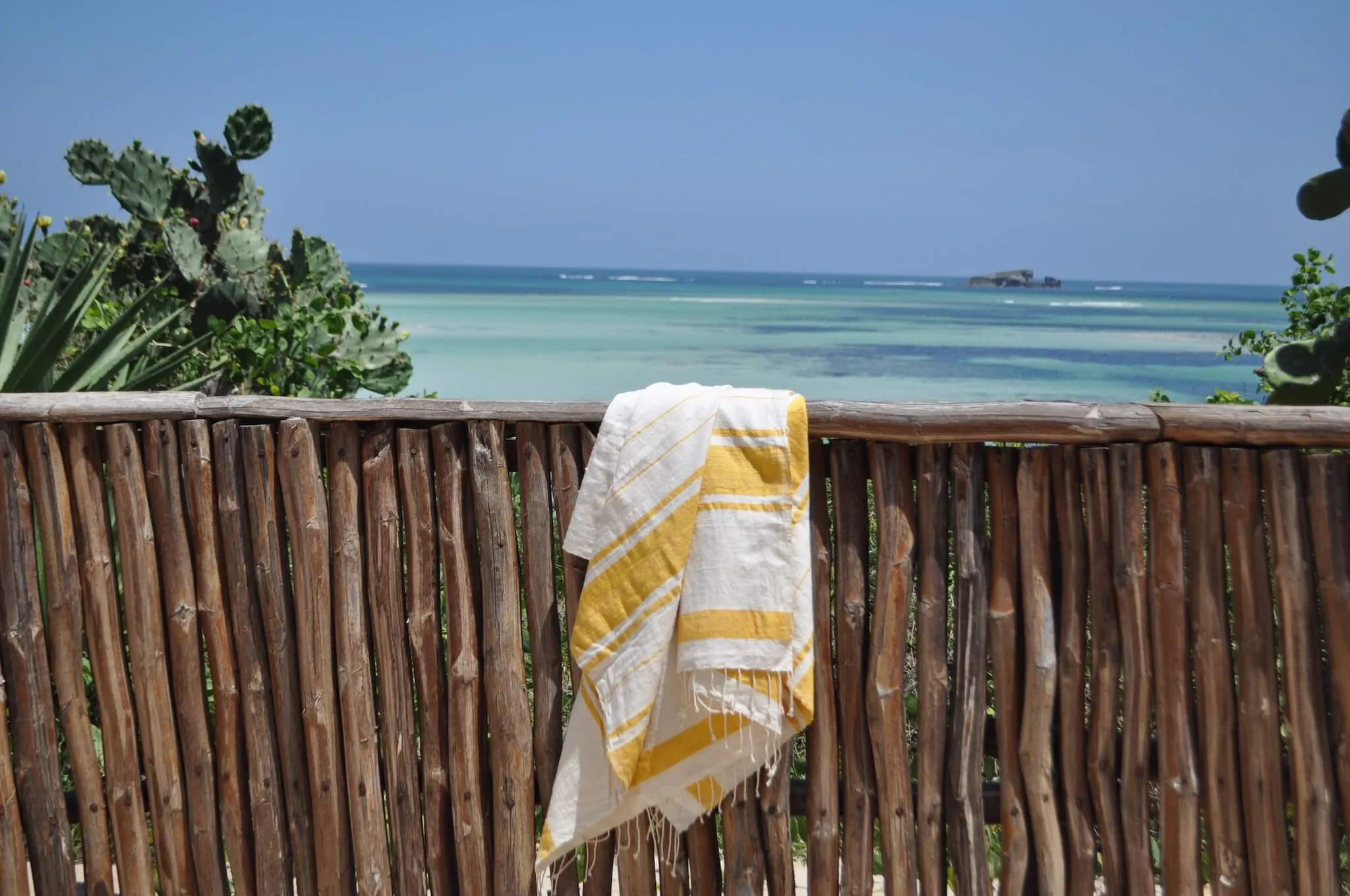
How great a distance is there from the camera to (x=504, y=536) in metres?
2.45

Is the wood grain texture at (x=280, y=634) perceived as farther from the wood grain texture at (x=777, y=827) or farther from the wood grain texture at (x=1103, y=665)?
the wood grain texture at (x=1103, y=665)

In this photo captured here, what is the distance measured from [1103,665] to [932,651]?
0.36 metres

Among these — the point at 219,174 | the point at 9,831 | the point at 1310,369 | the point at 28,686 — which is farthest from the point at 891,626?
the point at 219,174

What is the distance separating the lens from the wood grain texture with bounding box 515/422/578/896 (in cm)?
244

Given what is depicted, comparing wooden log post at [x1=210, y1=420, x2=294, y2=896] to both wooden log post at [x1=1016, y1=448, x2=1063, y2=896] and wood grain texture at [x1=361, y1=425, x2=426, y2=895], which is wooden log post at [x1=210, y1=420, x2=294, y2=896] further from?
wooden log post at [x1=1016, y1=448, x2=1063, y2=896]

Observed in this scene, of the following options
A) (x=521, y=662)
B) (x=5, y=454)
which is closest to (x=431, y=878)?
(x=521, y=662)

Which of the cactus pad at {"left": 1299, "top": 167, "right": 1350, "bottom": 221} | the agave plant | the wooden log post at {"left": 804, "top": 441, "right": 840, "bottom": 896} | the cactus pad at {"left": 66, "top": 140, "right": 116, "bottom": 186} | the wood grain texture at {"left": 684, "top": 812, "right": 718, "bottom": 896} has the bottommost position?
the wood grain texture at {"left": 684, "top": 812, "right": 718, "bottom": 896}

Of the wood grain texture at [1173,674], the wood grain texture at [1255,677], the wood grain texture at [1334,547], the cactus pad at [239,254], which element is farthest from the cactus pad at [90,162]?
the wood grain texture at [1334,547]

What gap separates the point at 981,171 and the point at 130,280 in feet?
308

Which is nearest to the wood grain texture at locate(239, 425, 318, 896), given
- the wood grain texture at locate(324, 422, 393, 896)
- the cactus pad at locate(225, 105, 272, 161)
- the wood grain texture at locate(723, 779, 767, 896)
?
the wood grain texture at locate(324, 422, 393, 896)

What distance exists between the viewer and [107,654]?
2574mm

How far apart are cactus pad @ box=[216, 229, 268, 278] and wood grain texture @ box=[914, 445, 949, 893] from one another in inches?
190

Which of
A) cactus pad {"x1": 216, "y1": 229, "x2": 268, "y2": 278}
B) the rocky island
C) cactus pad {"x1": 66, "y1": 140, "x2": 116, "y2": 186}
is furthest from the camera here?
the rocky island

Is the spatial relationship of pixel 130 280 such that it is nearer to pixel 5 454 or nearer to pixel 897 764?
pixel 5 454
